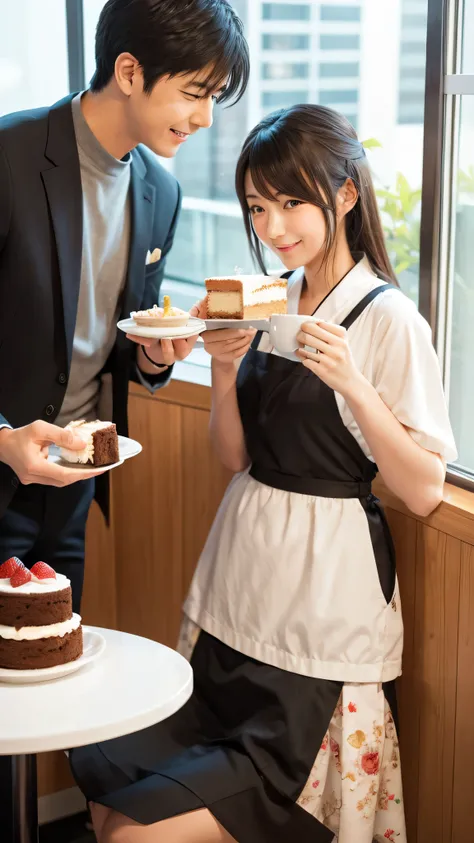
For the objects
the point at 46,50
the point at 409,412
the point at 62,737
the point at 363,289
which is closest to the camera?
the point at 62,737

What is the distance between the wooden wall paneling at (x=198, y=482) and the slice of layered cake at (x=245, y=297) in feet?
2.30

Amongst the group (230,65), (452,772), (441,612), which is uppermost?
(230,65)

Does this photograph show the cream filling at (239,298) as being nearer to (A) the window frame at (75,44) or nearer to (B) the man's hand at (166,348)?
(B) the man's hand at (166,348)

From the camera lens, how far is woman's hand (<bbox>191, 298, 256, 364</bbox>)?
2051 mm

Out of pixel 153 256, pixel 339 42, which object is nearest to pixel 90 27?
pixel 339 42

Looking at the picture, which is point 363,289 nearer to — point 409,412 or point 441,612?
point 409,412

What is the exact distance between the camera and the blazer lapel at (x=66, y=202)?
209 cm

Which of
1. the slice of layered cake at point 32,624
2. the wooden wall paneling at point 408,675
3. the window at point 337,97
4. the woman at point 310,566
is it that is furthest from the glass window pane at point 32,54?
the slice of layered cake at point 32,624

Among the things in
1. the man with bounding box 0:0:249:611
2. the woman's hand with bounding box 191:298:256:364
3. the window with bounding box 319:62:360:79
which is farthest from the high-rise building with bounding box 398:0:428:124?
the woman's hand with bounding box 191:298:256:364

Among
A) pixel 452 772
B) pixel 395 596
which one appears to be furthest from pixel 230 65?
pixel 452 772

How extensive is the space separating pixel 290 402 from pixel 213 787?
2.55ft

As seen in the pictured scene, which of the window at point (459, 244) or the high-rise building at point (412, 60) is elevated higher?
the high-rise building at point (412, 60)

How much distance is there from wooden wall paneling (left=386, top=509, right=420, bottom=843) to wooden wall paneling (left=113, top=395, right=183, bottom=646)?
0.82 metres

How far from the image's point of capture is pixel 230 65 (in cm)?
199
